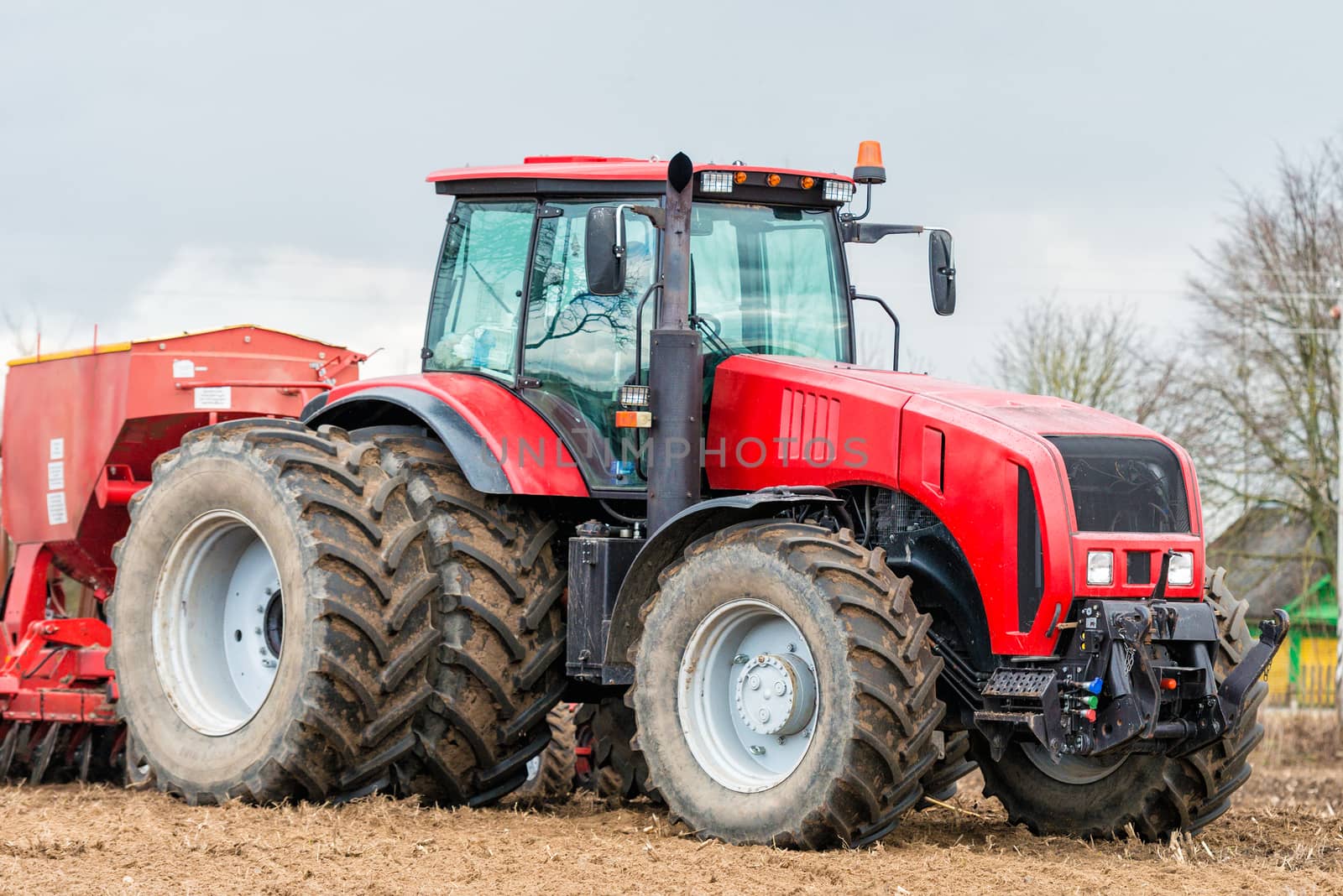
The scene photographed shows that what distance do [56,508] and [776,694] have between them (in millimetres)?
5174

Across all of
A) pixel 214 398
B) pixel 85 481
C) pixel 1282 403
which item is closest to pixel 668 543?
pixel 214 398

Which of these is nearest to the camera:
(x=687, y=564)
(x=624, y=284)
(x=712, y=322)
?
(x=687, y=564)

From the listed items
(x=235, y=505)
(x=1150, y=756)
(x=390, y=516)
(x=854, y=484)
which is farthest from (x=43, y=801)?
(x=1150, y=756)

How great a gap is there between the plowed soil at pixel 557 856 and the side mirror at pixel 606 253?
7.53ft

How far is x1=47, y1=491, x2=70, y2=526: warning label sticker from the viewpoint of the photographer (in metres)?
10.6

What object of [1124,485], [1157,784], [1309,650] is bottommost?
[1309,650]

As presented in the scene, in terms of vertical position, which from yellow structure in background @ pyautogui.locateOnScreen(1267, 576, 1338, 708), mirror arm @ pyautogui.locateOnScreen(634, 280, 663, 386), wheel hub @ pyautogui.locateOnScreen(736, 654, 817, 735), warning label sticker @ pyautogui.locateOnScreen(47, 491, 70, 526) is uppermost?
mirror arm @ pyautogui.locateOnScreen(634, 280, 663, 386)

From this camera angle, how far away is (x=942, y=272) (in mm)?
9055

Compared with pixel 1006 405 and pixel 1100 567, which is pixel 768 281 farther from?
pixel 1100 567

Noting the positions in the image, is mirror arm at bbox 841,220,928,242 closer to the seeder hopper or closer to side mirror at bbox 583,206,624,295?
side mirror at bbox 583,206,624,295

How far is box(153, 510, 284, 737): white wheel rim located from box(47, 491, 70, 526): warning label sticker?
169 centimetres

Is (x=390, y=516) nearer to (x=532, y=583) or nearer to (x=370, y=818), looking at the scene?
(x=532, y=583)

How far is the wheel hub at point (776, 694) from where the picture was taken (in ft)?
24.0

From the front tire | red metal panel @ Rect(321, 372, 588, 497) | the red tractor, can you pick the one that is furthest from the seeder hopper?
the front tire
